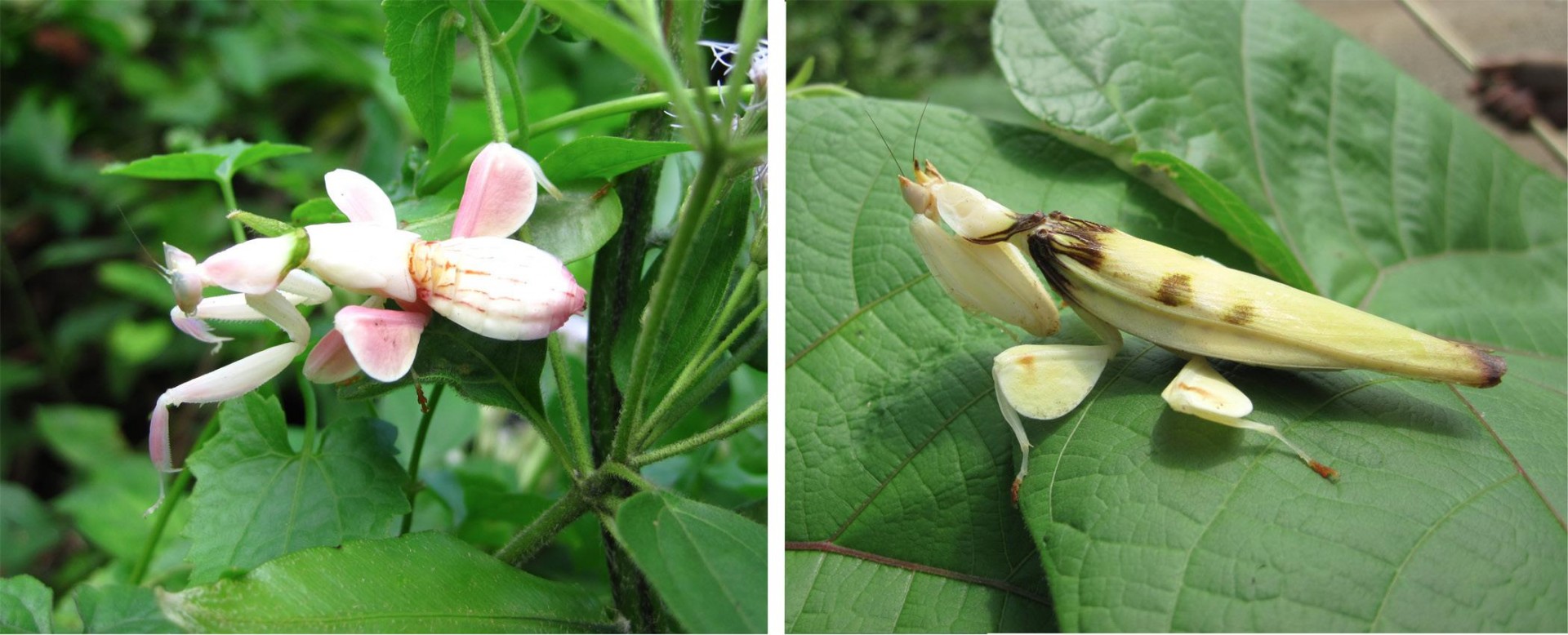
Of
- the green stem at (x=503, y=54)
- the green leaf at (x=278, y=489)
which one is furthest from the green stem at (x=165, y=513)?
the green stem at (x=503, y=54)

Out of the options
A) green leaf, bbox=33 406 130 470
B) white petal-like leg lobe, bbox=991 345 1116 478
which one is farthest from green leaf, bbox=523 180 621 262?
green leaf, bbox=33 406 130 470

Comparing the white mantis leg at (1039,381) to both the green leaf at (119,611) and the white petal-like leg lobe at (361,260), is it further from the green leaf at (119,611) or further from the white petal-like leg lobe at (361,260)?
the green leaf at (119,611)

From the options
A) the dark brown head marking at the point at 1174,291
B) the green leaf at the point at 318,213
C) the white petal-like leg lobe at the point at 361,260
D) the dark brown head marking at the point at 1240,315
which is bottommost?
the dark brown head marking at the point at 1240,315

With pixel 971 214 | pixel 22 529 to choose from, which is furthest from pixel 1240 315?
pixel 22 529

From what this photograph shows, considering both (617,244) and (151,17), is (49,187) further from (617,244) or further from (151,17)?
(617,244)

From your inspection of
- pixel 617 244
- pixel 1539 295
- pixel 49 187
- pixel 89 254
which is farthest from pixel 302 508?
pixel 49 187

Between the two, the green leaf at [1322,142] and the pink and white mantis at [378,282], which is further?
the green leaf at [1322,142]
